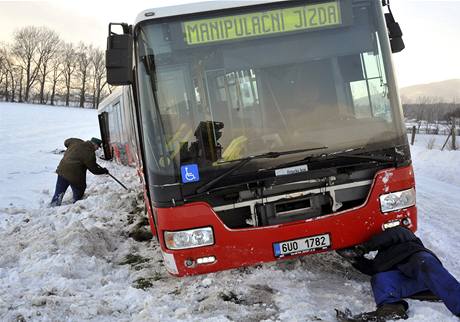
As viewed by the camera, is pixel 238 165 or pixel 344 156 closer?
pixel 238 165

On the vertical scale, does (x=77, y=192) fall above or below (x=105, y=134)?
below

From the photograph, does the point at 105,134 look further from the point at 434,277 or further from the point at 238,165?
the point at 434,277

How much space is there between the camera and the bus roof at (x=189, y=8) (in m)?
4.13

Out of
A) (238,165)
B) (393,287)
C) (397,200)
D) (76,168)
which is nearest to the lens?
(393,287)

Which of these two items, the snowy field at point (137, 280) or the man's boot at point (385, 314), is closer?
the man's boot at point (385, 314)

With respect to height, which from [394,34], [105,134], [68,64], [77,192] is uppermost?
[68,64]

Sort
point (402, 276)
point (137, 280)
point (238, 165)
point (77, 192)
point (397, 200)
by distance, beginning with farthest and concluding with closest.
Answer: point (77, 192) → point (137, 280) → point (397, 200) → point (238, 165) → point (402, 276)

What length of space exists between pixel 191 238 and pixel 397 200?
2.05 metres

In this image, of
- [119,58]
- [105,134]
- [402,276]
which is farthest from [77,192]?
[105,134]

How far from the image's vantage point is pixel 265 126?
4.18 meters

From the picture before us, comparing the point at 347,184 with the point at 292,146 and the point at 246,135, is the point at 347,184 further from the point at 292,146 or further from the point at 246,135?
the point at 246,135

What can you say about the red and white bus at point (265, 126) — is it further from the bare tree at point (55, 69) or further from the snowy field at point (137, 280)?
the bare tree at point (55, 69)

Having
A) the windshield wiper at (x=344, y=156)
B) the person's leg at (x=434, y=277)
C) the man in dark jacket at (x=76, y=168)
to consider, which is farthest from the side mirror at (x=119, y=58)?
the man in dark jacket at (x=76, y=168)

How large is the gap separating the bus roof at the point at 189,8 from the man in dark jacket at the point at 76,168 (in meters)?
6.28
